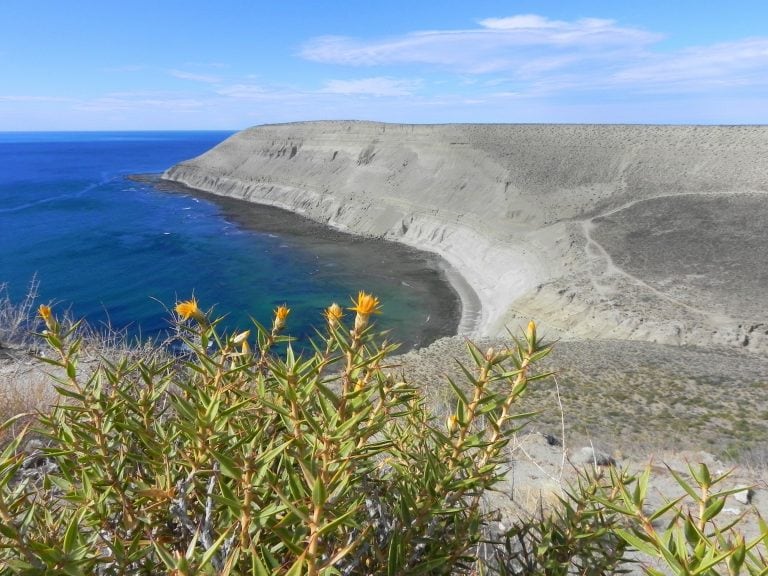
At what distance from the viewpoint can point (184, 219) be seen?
54.1 metres

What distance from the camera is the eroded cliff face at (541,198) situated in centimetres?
2490

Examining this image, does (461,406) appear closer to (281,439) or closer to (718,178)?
(281,439)

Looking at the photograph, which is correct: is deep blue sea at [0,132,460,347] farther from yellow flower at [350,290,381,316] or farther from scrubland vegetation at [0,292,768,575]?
yellow flower at [350,290,381,316]

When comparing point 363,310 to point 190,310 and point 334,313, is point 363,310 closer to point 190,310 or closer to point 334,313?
point 334,313

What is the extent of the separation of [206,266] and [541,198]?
26.2 metres

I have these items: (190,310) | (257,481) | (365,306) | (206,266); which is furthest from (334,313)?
(206,266)

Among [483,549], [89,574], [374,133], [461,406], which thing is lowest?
[483,549]

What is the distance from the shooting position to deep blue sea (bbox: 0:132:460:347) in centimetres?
2958

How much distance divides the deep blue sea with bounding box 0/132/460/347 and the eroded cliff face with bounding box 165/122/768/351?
3.70 metres

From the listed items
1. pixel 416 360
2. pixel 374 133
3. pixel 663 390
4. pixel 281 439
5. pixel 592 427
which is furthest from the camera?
pixel 374 133

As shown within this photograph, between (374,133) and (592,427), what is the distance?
59.6m

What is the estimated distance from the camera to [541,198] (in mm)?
42500

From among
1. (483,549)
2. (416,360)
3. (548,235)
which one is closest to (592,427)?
(416,360)

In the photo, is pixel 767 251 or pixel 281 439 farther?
pixel 767 251
